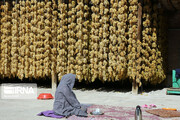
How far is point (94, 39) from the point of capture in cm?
938

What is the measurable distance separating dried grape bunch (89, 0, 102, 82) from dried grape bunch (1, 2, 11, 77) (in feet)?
13.1

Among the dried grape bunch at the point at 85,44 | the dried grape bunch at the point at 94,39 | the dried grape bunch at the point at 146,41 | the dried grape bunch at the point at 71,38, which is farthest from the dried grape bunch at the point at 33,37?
the dried grape bunch at the point at 146,41

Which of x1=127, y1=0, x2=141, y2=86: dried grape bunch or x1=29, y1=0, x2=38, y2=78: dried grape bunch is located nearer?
x1=127, y1=0, x2=141, y2=86: dried grape bunch

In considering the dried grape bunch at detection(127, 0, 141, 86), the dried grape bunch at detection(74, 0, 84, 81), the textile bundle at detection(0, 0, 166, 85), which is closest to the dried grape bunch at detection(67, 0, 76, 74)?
the textile bundle at detection(0, 0, 166, 85)

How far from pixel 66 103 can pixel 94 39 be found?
4457 mm

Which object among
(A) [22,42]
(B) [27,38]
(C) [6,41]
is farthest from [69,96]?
(C) [6,41]

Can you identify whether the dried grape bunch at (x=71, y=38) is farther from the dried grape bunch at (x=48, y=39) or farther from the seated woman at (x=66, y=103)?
the seated woman at (x=66, y=103)

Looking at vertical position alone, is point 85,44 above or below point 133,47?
above

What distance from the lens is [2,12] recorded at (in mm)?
11078

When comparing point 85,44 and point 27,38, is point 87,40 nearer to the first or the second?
point 85,44

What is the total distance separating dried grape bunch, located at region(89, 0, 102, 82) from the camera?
9.33 m

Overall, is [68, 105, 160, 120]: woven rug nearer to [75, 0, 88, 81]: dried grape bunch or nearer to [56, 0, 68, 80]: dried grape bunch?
[75, 0, 88, 81]: dried grape bunch

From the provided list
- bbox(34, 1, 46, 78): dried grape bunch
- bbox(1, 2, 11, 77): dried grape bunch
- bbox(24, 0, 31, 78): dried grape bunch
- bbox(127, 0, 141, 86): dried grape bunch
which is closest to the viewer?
bbox(127, 0, 141, 86): dried grape bunch

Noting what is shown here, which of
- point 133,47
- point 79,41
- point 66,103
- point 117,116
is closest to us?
point 117,116
